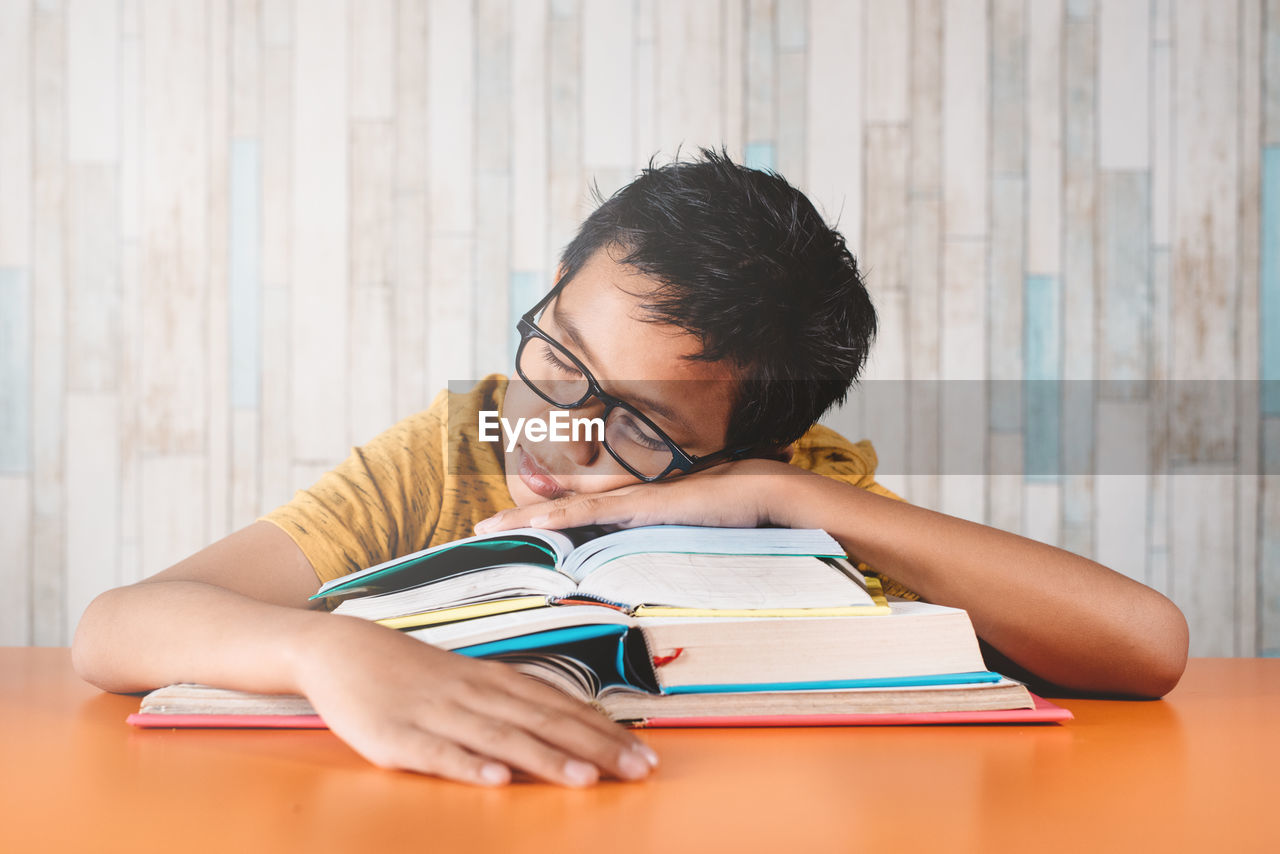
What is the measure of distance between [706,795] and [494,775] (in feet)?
0.26

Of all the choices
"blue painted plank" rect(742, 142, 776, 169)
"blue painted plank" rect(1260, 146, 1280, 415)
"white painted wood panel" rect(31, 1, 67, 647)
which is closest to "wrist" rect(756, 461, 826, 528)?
"blue painted plank" rect(742, 142, 776, 169)

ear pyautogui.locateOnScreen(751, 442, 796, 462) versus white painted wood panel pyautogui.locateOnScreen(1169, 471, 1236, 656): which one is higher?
ear pyautogui.locateOnScreen(751, 442, 796, 462)

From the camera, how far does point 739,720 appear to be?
1.32 ft

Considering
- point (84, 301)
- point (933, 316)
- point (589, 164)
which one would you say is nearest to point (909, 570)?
point (933, 316)

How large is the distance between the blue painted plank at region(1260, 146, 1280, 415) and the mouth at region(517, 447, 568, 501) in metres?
1.54

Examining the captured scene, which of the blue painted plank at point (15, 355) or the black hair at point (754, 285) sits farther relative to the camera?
the blue painted plank at point (15, 355)

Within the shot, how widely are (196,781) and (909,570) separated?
47cm

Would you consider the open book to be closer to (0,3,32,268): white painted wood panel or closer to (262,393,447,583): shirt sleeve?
(262,393,447,583): shirt sleeve

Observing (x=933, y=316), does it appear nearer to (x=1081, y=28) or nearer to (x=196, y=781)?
Result: (x=1081, y=28)

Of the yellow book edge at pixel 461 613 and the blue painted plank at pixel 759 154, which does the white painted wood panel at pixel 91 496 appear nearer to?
the blue painted plank at pixel 759 154

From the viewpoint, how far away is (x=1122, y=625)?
57 centimetres

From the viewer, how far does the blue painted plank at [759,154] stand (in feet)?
5.54

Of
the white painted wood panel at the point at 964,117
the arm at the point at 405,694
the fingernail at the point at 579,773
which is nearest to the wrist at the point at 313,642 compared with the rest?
the arm at the point at 405,694

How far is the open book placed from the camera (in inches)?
16.6
